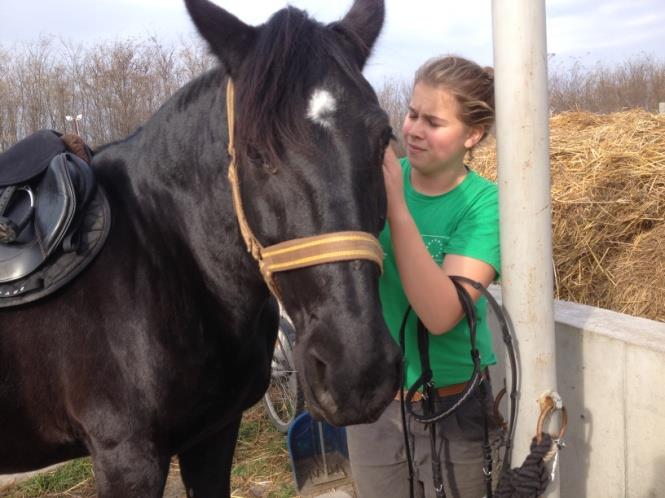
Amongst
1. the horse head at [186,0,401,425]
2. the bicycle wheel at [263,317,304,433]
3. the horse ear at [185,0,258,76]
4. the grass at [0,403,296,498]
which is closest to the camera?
the horse head at [186,0,401,425]

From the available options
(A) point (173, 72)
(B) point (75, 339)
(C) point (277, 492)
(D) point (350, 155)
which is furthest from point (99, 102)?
(D) point (350, 155)

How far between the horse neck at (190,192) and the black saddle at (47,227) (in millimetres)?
108

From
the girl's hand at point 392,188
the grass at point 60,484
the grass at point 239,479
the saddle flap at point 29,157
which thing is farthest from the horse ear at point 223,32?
the grass at point 60,484

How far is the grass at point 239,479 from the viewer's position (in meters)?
3.49

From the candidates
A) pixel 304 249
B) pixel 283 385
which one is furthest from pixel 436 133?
pixel 283 385

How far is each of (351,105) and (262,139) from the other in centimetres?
23

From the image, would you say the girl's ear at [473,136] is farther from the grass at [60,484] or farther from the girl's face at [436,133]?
the grass at [60,484]

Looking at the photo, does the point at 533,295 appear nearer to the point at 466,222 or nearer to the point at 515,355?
the point at 515,355

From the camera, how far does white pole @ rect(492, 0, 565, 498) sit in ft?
5.37

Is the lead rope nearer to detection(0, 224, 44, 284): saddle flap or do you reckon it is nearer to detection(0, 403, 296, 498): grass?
detection(0, 224, 44, 284): saddle flap

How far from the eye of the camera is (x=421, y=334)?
→ 1823 millimetres

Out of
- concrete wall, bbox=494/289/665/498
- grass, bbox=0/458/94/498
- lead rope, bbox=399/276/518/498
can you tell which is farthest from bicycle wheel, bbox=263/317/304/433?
lead rope, bbox=399/276/518/498

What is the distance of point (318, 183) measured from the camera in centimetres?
133

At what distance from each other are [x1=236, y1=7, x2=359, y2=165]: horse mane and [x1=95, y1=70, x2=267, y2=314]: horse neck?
204 millimetres
